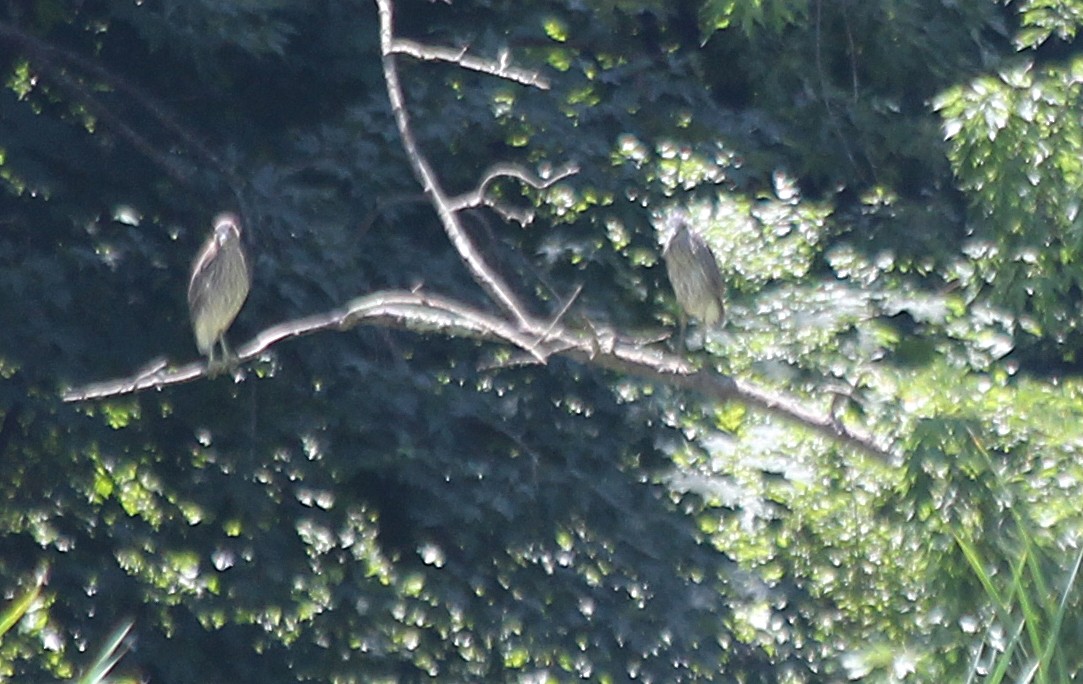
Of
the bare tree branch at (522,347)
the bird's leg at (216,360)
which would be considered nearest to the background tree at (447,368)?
the bird's leg at (216,360)

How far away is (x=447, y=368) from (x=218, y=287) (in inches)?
42.5

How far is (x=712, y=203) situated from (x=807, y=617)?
5.56ft

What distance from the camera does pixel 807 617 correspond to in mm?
6715

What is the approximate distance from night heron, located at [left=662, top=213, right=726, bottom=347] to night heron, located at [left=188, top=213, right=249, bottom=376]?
148 cm

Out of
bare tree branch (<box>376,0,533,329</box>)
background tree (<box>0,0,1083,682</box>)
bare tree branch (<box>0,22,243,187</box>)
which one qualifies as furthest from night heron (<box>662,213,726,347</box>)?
→ bare tree branch (<box>376,0,533,329</box>)

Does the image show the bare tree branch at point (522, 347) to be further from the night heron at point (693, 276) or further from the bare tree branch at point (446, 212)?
the night heron at point (693, 276)

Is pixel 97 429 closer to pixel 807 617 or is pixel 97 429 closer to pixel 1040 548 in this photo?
pixel 807 617

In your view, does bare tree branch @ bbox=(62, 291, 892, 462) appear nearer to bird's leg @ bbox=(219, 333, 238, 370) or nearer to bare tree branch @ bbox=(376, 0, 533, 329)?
bare tree branch @ bbox=(376, 0, 533, 329)

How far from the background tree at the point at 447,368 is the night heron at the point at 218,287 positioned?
22cm

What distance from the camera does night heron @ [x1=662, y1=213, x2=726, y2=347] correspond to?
270 inches

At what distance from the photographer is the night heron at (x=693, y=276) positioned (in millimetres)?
6859

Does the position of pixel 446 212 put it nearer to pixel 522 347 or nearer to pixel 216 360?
pixel 522 347

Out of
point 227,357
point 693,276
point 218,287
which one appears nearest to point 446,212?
point 227,357

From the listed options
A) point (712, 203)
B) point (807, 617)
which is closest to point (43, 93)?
point (712, 203)
